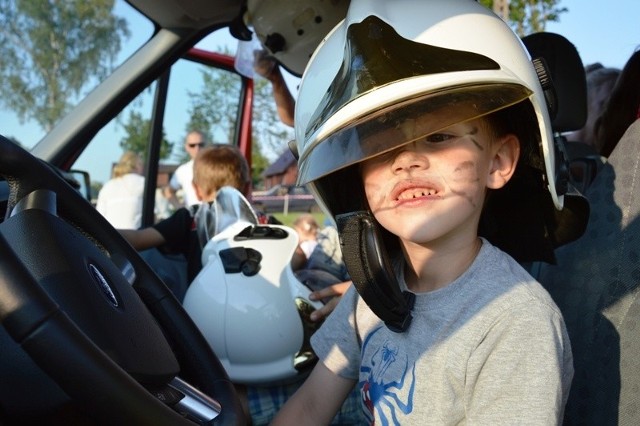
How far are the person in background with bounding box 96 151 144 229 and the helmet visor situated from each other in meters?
2.52

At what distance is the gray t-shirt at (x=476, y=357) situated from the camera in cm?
102

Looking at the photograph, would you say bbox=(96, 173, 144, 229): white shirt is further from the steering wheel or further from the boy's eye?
the boy's eye

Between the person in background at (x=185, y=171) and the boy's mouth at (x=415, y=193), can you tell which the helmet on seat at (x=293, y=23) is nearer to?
the boy's mouth at (x=415, y=193)

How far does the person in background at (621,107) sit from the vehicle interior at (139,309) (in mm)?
105

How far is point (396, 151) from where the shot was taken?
123cm

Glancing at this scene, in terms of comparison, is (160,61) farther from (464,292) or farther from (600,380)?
(600,380)

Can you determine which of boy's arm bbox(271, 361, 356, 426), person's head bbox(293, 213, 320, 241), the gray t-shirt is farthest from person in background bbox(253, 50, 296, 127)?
person's head bbox(293, 213, 320, 241)

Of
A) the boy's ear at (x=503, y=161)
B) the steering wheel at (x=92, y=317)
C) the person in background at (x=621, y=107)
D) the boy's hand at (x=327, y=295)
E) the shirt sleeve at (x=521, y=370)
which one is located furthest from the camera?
the boy's hand at (x=327, y=295)

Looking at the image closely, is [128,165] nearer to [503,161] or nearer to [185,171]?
[185,171]

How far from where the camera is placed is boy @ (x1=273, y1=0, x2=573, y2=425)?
1066mm

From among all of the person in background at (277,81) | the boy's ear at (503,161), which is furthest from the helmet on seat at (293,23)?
the boy's ear at (503,161)

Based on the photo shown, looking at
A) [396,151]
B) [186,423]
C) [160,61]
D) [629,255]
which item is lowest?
[629,255]

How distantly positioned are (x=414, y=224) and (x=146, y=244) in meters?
1.66

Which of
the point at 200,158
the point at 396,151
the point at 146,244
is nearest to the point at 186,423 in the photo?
the point at 396,151
